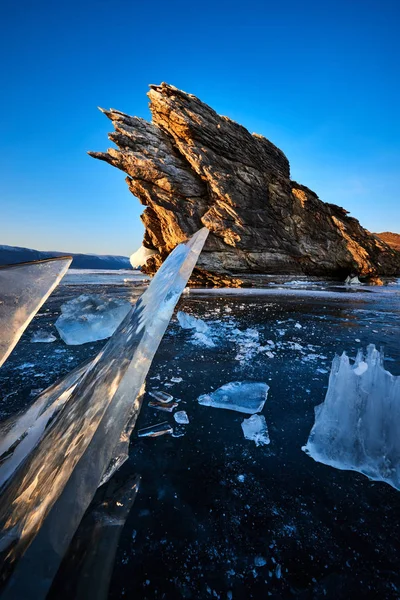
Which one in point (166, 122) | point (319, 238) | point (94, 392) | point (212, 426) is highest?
point (166, 122)

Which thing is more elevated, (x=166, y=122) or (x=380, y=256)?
(x=166, y=122)

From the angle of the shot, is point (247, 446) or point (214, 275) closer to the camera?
point (247, 446)

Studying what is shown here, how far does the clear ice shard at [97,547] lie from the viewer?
543 millimetres

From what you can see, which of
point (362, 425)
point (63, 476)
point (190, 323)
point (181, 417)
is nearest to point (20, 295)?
point (63, 476)

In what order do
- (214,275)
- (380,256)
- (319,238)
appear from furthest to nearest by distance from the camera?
(380,256), (319,238), (214,275)

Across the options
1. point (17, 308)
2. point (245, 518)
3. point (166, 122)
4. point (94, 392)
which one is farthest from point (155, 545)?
point (166, 122)

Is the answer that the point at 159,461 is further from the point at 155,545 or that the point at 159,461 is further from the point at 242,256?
the point at 242,256

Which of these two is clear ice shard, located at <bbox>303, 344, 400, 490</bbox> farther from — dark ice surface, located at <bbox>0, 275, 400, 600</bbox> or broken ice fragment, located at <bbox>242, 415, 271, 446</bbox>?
broken ice fragment, located at <bbox>242, 415, 271, 446</bbox>

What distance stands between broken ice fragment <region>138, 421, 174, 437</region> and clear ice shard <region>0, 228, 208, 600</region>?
0.43 m

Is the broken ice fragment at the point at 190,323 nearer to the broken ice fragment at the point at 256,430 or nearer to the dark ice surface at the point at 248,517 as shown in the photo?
the dark ice surface at the point at 248,517

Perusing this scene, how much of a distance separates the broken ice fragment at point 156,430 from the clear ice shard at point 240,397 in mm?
290

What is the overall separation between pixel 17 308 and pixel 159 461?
2.55 ft

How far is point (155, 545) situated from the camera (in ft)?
2.22

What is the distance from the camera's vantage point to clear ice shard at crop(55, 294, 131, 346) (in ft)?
9.03
